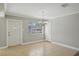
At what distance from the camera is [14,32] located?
1735 millimetres

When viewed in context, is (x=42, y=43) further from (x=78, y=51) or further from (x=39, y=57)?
(x=78, y=51)

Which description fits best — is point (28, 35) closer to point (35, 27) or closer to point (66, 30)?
point (35, 27)

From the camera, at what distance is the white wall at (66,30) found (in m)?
1.81

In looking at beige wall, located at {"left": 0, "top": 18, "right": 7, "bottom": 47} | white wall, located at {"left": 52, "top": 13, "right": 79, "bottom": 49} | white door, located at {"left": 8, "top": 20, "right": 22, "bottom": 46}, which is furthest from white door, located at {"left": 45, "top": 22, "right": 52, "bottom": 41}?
beige wall, located at {"left": 0, "top": 18, "right": 7, "bottom": 47}

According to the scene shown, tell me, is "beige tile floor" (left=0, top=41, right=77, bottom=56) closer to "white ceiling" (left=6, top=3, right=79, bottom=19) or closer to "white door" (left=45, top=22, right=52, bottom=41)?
"white door" (left=45, top=22, right=52, bottom=41)

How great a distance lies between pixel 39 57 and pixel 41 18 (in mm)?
709

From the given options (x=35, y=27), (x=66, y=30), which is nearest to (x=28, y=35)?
(x=35, y=27)

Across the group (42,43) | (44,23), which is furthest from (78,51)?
(44,23)

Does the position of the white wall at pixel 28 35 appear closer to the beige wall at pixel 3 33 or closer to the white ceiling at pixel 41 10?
the white ceiling at pixel 41 10

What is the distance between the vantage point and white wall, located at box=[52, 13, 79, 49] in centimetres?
181

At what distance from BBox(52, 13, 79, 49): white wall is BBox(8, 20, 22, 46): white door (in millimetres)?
665

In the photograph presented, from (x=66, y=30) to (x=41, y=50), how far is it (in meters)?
0.62

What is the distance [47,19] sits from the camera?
5.87 feet

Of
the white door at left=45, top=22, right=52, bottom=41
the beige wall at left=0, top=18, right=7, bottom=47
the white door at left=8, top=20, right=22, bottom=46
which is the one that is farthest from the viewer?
the white door at left=45, top=22, right=52, bottom=41
